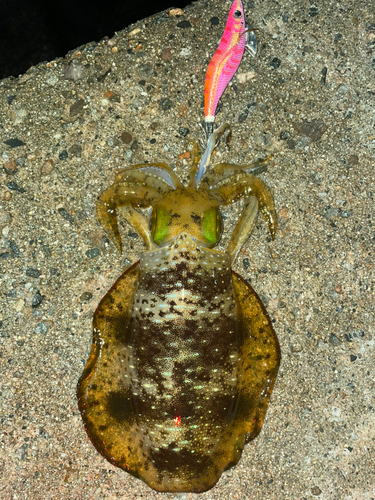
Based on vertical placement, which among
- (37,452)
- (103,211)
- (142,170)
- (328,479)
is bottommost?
(328,479)

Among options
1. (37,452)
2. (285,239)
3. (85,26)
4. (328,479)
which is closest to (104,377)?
(37,452)

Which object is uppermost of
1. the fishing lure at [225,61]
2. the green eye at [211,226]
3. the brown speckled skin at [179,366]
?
the fishing lure at [225,61]

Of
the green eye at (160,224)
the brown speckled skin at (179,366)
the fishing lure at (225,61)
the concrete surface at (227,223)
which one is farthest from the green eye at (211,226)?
the fishing lure at (225,61)

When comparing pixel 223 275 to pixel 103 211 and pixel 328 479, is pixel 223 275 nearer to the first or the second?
pixel 103 211

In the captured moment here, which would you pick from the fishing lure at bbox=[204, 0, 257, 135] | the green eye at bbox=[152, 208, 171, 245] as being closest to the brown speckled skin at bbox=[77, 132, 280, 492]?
the green eye at bbox=[152, 208, 171, 245]

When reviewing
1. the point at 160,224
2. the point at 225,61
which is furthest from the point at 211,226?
the point at 225,61

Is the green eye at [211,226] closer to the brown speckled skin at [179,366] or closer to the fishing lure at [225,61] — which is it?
the brown speckled skin at [179,366]
